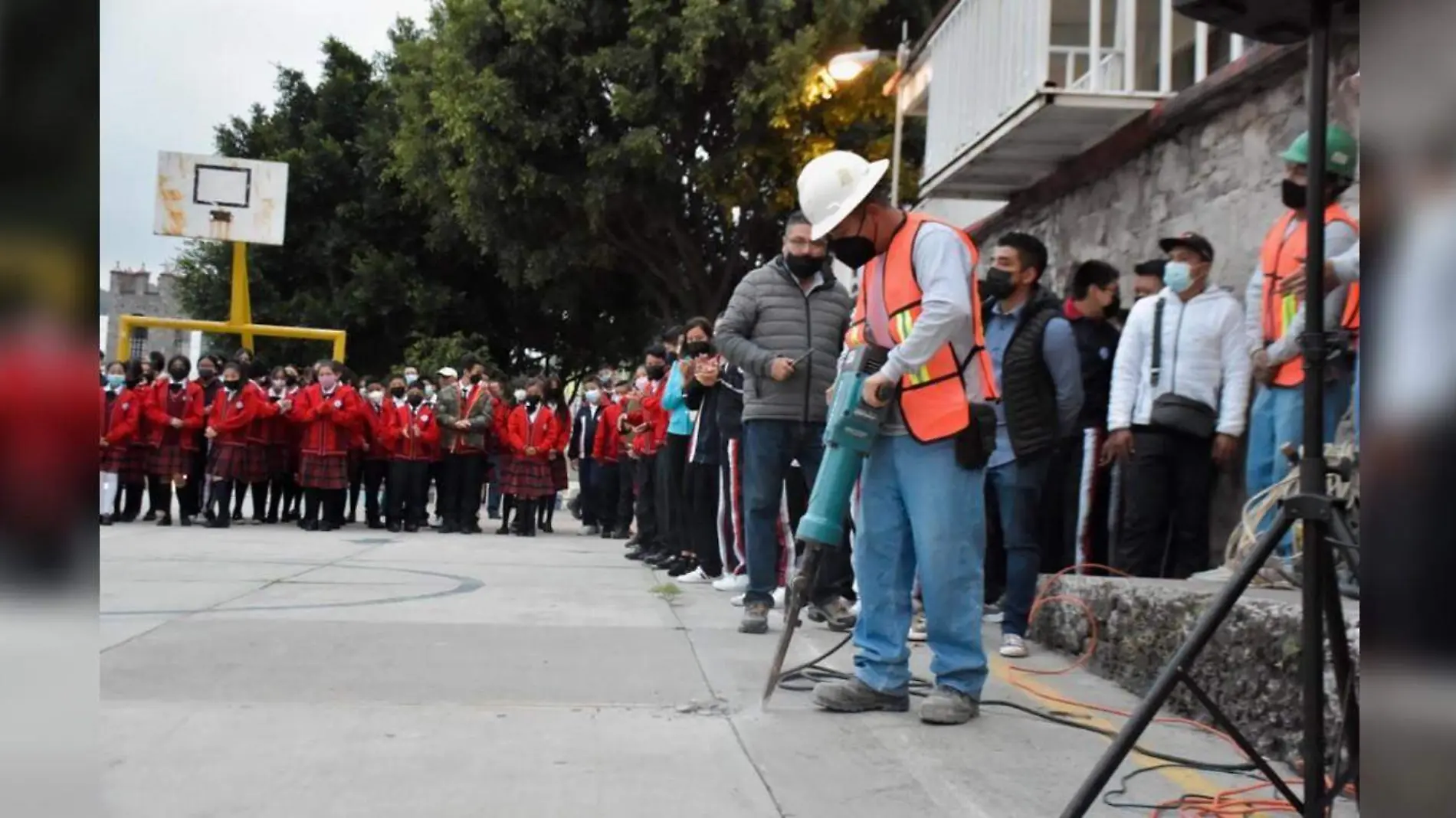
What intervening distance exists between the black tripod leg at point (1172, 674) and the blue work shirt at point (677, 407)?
650 centimetres

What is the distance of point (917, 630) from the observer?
6.09m

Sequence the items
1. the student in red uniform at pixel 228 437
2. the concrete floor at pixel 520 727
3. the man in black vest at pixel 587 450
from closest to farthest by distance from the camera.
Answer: the concrete floor at pixel 520 727 → the student in red uniform at pixel 228 437 → the man in black vest at pixel 587 450

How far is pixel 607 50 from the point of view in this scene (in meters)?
18.3

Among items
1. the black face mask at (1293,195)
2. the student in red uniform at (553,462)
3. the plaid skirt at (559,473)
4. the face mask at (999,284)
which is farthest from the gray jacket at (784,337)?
the plaid skirt at (559,473)

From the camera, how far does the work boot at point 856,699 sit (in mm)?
4191

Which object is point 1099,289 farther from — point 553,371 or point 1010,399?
point 553,371

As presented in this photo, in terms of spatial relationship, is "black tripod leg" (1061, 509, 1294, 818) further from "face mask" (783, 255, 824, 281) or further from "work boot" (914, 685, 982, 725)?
"face mask" (783, 255, 824, 281)

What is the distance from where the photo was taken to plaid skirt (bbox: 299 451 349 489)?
523 inches

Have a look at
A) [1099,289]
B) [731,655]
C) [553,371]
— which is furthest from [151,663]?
[553,371]

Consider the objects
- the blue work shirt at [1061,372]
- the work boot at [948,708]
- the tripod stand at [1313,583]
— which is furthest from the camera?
the blue work shirt at [1061,372]

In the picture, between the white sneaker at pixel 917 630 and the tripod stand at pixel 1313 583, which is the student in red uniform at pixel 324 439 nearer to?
the white sneaker at pixel 917 630

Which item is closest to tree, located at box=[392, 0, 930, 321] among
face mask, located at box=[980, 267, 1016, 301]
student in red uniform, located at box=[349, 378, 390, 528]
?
student in red uniform, located at box=[349, 378, 390, 528]

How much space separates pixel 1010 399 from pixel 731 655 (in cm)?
178

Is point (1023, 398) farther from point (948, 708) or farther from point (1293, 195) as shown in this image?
point (948, 708)
